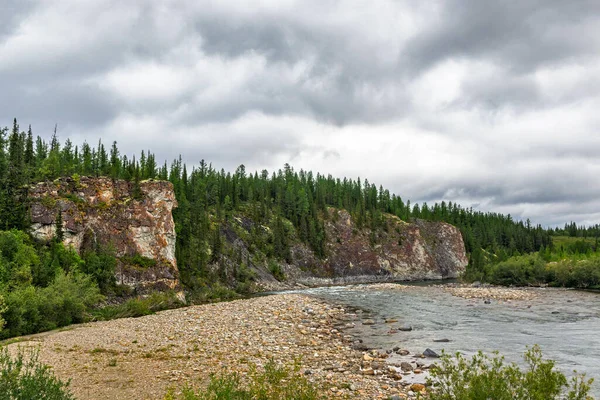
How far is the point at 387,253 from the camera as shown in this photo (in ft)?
506

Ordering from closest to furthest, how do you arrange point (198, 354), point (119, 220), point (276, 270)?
point (198, 354), point (119, 220), point (276, 270)

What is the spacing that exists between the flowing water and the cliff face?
36.7 m

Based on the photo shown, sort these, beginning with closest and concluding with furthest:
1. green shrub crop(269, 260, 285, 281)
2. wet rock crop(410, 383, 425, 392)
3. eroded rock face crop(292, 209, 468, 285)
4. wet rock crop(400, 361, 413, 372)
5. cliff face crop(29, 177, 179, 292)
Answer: wet rock crop(410, 383, 425, 392)
wet rock crop(400, 361, 413, 372)
cliff face crop(29, 177, 179, 292)
green shrub crop(269, 260, 285, 281)
eroded rock face crop(292, 209, 468, 285)

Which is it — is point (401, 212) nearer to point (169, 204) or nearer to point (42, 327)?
point (169, 204)

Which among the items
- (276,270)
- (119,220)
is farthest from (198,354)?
(276,270)

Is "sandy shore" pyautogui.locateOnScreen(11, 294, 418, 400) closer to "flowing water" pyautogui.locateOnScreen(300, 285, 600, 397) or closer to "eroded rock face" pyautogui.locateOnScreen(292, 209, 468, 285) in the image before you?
"flowing water" pyautogui.locateOnScreen(300, 285, 600, 397)

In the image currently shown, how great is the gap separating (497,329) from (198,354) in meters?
24.6

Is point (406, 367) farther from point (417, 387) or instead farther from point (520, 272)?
point (520, 272)

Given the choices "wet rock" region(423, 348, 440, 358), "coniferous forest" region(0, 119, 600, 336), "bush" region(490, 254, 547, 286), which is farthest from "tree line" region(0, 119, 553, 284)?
"wet rock" region(423, 348, 440, 358)

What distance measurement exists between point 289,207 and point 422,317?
395 ft

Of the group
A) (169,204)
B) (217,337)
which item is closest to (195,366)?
(217,337)

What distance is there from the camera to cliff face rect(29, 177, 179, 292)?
59469mm

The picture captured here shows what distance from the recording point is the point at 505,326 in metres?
33.7

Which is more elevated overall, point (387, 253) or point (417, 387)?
point (417, 387)
